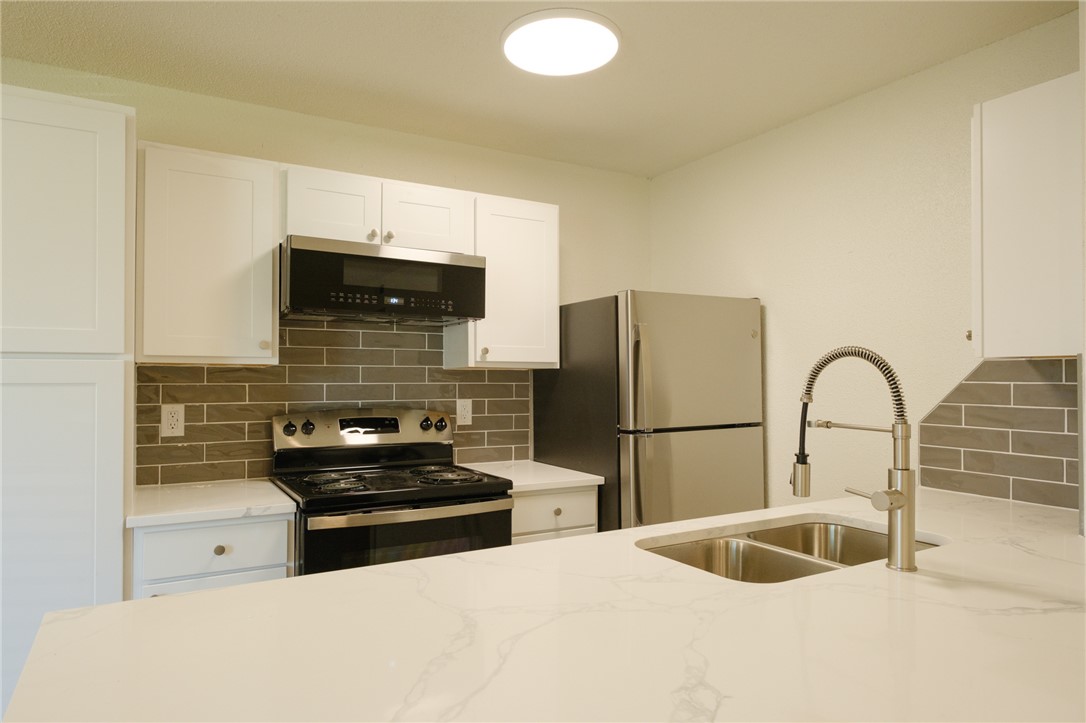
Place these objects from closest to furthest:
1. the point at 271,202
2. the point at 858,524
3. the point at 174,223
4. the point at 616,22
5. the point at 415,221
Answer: the point at 858,524, the point at 616,22, the point at 174,223, the point at 271,202, the point at 415,221

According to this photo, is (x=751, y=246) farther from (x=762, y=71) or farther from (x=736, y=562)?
(x=736, y=562)

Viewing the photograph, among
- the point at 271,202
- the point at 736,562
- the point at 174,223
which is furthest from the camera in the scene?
the point at 271,202

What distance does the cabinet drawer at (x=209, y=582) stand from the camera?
2.07 m

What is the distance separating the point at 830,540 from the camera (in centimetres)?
180

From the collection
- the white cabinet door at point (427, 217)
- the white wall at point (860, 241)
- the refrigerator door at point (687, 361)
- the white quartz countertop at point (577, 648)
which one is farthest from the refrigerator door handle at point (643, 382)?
the white quartz countertop at point (577, 648)

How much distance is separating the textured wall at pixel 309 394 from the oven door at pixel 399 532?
0.71 meters

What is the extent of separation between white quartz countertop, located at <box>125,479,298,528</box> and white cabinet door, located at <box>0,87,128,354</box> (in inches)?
20.4

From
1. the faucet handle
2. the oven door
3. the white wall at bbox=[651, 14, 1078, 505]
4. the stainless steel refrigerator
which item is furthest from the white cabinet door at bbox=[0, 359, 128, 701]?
the white wall at bbox=[651, 14, 1078, 505]

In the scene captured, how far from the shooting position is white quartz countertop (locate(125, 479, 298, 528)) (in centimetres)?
207

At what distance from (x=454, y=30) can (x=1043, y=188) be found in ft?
5.73

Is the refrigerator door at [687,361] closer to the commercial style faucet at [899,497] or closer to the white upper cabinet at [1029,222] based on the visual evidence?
the white upper cabinet at [1029,222]

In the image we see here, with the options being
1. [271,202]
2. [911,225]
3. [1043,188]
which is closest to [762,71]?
[911,225]

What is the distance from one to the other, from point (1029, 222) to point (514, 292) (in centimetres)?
188

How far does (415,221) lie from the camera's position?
109 inches
